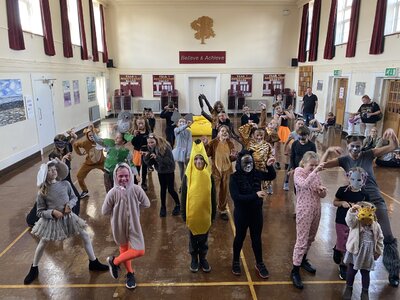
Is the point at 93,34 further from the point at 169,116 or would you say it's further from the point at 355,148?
the point at 355,148

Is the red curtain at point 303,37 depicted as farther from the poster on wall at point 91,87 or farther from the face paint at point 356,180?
the face paint at point 356,180

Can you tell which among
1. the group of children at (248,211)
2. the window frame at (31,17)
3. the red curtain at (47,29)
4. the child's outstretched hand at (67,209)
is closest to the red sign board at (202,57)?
the red curtain at (47,29)

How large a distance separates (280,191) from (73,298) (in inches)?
177

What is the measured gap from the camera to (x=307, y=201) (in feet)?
11.6

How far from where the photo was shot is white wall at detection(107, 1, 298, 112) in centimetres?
1773

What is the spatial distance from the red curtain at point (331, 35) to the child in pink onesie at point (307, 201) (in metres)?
11.8

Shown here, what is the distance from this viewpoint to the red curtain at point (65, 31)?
38.1 ft

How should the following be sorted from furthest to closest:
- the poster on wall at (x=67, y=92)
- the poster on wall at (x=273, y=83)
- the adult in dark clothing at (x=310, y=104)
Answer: the poster on wall at (x=273, y=83) → the adult in dark clothing at (x=310, y=104) → the poster on wall at (x=67, y=92)

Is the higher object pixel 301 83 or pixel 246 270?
pixel 301 83

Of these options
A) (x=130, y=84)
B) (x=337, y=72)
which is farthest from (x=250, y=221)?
(x=130, y=84)

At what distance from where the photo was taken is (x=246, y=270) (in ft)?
13.1

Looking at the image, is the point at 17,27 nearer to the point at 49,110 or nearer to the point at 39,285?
the point at 49,110

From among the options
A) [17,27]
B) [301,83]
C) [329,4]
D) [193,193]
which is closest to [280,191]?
[193,193]

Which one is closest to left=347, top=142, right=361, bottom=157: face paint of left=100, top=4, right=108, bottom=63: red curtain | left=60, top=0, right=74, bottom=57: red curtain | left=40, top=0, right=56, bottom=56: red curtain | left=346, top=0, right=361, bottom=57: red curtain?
left=346, top=0, right=361, bottom=57: red curtain
